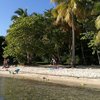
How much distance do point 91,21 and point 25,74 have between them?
9.79 m

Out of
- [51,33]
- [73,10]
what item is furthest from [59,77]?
[51,33]

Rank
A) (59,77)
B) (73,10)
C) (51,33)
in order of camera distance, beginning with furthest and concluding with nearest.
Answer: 1. (51,33)
2. (73,10)
3. (59,77)

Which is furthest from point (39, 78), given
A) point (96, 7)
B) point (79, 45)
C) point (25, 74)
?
point (79, 45)

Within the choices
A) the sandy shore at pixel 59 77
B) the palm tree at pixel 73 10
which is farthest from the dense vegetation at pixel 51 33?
the sandy shore at pixel 59 77

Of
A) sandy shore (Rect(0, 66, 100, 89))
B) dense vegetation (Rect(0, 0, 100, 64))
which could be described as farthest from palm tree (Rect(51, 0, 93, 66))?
sandy shore (Rect(0, 66, 100, 89))

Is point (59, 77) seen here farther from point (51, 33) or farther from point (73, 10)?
point (51, 33)

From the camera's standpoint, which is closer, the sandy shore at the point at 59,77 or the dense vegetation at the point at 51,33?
the sandy shore at the point at 59,77

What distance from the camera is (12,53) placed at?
49.6 m

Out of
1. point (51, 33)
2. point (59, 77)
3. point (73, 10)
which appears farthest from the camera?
point (51, 33)

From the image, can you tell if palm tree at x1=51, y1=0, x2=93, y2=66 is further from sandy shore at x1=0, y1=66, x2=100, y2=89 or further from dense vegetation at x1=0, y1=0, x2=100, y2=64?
sandy shore at x1=0, y1=66, x2=100, y2=89

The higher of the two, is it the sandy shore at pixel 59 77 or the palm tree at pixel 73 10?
the palm tree at pixel 73 10

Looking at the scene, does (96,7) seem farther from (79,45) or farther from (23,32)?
(79,45)

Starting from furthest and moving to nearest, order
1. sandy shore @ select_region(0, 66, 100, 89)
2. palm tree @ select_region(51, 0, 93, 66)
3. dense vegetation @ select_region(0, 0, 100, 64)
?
1. dense vegetation @ select_region(0, 0, 100, 64)
2. palm tree @ select_region(51, 0, 93, 66)
3. sandy shore @ select_region(0, 66, 100, 89)

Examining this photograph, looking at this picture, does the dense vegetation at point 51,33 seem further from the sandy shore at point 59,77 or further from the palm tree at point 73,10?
the sandy shore at point 59,77
